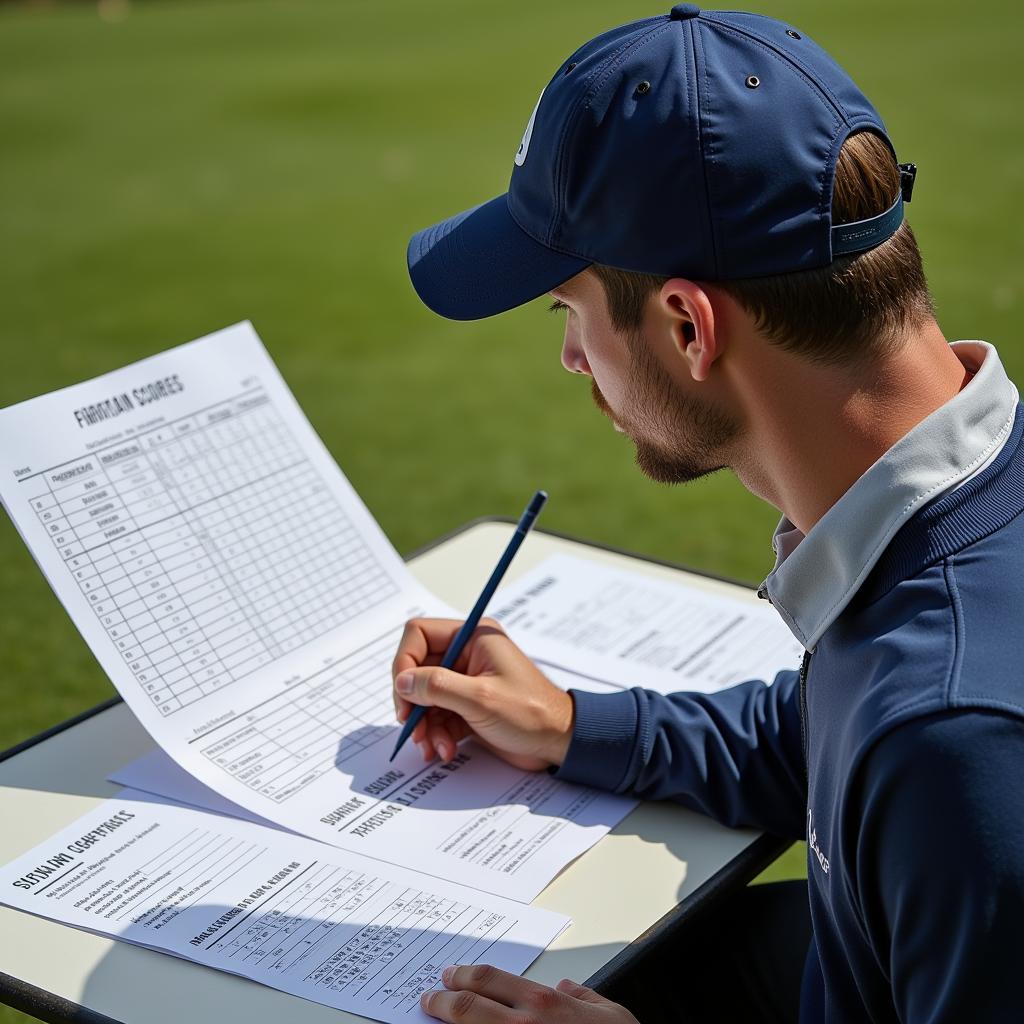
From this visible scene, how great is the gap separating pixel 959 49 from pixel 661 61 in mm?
9729

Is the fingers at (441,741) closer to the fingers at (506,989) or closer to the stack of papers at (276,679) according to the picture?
the stack of papers at (276,679)

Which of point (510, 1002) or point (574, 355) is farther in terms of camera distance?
point (574, 355)

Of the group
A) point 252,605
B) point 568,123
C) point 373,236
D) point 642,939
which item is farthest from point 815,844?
point 373,236

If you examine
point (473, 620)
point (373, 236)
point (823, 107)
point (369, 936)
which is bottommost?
point (369, 936)

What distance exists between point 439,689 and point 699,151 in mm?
606

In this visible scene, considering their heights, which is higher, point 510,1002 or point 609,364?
point 609,364

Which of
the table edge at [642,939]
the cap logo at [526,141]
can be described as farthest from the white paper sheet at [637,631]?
the cap logo at [526,141]

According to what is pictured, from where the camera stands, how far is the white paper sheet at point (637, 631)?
1544mm

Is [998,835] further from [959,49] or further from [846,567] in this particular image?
[959,49]

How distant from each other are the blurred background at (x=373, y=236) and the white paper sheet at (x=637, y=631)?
43.9 inches

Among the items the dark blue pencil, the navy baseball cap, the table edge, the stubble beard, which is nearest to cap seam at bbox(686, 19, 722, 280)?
the navy baseball cap

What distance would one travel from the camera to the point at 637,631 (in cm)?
164

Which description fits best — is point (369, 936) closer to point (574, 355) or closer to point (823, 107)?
point (574, 355)

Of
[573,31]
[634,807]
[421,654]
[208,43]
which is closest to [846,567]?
[634,807]
